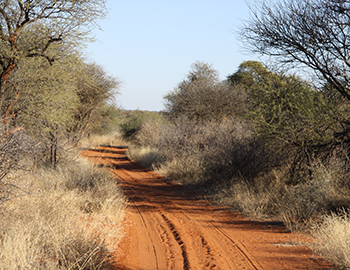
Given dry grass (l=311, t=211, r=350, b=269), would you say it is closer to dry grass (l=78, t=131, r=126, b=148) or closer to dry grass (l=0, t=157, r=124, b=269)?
dry grass (l=0, t=157, r=124, b=269)

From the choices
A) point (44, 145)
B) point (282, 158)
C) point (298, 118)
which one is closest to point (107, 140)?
point (44, 145)

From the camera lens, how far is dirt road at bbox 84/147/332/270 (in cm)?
479

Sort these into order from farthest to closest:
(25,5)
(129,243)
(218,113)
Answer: (218,113), (25,5), (129,243)

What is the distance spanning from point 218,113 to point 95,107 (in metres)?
9.92

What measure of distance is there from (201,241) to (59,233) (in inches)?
101

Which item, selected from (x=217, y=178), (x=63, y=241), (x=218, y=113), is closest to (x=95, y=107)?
(x=218, y=113)

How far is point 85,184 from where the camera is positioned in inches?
327

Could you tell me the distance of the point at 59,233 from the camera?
4.62 meters

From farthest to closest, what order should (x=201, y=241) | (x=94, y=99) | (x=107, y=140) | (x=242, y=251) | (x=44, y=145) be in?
(x=107, y=140) < (x=94, y=99) < (x=44, y=145) < (x=201, y=241) < (x=242, y=251)

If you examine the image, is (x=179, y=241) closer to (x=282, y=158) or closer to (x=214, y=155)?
(x=282, y=158)

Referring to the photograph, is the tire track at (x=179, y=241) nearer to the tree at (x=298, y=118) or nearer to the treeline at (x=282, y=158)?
the treeline at (x=282, y=158)

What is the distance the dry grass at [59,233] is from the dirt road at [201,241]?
0.40 meters

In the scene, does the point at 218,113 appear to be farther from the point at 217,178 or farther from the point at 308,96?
the point at 308,96

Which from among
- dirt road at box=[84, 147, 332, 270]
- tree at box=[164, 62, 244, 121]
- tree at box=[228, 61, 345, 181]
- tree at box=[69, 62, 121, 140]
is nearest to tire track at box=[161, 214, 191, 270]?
dirt road at box=[84, 147, 332, 270]
